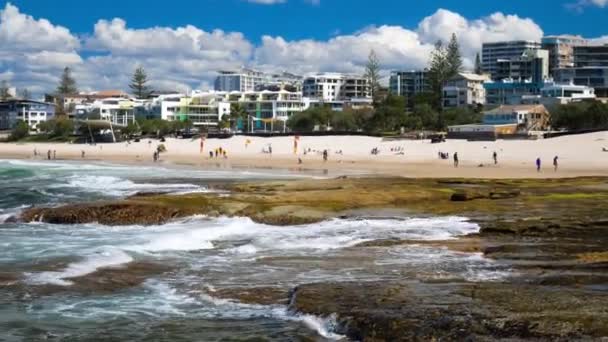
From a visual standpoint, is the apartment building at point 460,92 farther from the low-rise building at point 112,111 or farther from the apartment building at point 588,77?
the low-rise building at point 112,111

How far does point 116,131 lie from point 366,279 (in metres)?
128

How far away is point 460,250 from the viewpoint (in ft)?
62.3

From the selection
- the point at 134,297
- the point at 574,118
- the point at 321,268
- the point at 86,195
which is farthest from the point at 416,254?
the point at 574,118

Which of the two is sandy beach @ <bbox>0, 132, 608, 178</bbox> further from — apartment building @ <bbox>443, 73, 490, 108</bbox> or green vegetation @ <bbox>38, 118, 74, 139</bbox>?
apartment building @ <bbox>443, 73, 490, 108</bbox>

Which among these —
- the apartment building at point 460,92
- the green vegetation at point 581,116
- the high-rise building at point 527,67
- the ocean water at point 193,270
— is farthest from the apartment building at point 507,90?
the ocean water at point 193,270

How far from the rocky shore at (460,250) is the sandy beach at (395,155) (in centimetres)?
1939

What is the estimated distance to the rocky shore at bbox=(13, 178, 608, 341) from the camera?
1063cm

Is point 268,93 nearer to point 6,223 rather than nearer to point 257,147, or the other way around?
point 257,147

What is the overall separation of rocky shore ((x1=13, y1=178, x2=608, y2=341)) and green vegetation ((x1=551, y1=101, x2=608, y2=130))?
60.0m

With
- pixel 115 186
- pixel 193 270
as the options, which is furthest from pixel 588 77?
pixel 193 270

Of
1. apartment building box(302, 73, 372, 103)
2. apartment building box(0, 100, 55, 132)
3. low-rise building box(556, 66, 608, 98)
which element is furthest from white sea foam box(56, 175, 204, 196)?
apartment building box(302, 73, 372, 103)

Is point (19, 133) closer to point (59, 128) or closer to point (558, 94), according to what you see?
point (59, 128)

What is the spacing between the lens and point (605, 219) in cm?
2328

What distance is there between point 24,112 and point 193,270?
178 metres
